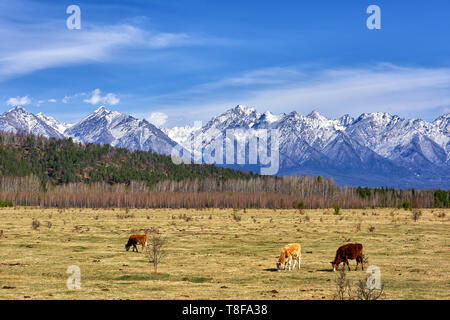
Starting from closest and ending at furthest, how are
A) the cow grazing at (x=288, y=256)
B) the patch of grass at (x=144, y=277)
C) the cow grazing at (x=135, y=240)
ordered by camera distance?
the patch of grass at (x=144, y=277), the cow grazing at (x=288, y=256), the cow grazing at (x=135, y=240)

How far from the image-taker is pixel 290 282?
1024 inches

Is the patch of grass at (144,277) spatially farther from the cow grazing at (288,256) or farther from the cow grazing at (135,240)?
the cow grazing at (135,240)

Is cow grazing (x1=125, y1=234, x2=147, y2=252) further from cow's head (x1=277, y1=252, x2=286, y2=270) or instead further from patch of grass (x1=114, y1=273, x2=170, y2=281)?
cow's head (x1=277, y1=252, x2=286, y2=270)

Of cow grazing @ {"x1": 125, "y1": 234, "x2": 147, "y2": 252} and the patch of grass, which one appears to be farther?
cow grazing @ {"x1": 125, "y1": 234, "x2": 147, "y2": 252}

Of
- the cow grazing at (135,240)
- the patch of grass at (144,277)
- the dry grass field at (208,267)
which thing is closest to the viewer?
the dry grass field at (208,267)

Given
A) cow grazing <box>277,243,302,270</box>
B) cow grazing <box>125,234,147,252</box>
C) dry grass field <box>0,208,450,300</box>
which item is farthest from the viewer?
cow grazing <box>125,234,147,252</box>

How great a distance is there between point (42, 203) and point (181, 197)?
163ft

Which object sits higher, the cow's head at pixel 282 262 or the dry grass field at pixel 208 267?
the cow's head at pixel 282 262

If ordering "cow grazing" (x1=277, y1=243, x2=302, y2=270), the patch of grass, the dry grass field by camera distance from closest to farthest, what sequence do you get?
the dry grass field → the patch of grass → "cow grazing" (x1=277, y1=243, x2=302, y2=270)

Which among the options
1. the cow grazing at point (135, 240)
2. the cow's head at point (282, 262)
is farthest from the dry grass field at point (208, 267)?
the cow grazing at point (135, 240)

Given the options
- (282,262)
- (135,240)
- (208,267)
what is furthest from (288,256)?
(135,240)

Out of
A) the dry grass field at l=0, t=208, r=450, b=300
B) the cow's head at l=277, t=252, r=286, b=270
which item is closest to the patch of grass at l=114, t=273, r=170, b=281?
the dry grass field at l=0, t=208, r=450, b=300
